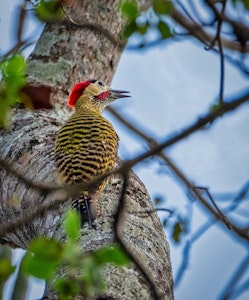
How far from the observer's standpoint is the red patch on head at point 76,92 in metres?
5.25

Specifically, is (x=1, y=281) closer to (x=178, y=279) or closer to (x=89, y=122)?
(x=178, y=279)

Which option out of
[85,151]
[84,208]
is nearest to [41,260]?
[84,208]

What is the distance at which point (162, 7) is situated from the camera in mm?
2732

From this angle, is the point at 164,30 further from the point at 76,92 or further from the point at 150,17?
the point at 76,92

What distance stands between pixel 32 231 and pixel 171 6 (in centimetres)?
145

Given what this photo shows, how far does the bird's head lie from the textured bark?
13 cm

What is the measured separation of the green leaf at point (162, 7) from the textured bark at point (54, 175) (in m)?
0.71

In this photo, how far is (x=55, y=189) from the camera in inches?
80.0

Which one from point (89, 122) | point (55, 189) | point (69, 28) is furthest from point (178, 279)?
point (69, 28)

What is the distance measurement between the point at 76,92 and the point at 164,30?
2.84 metres

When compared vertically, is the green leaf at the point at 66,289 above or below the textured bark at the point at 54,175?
below

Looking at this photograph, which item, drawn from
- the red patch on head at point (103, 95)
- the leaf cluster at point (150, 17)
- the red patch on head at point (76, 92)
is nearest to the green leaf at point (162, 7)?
the leaf cluster at point (150, 17)

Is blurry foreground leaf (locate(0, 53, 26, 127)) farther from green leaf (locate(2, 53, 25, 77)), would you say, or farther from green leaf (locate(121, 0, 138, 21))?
green leaf (locate(121, 0, 138, 21))

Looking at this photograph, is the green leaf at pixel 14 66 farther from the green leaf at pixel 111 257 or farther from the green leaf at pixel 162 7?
the green leaf at pixel 111 257
